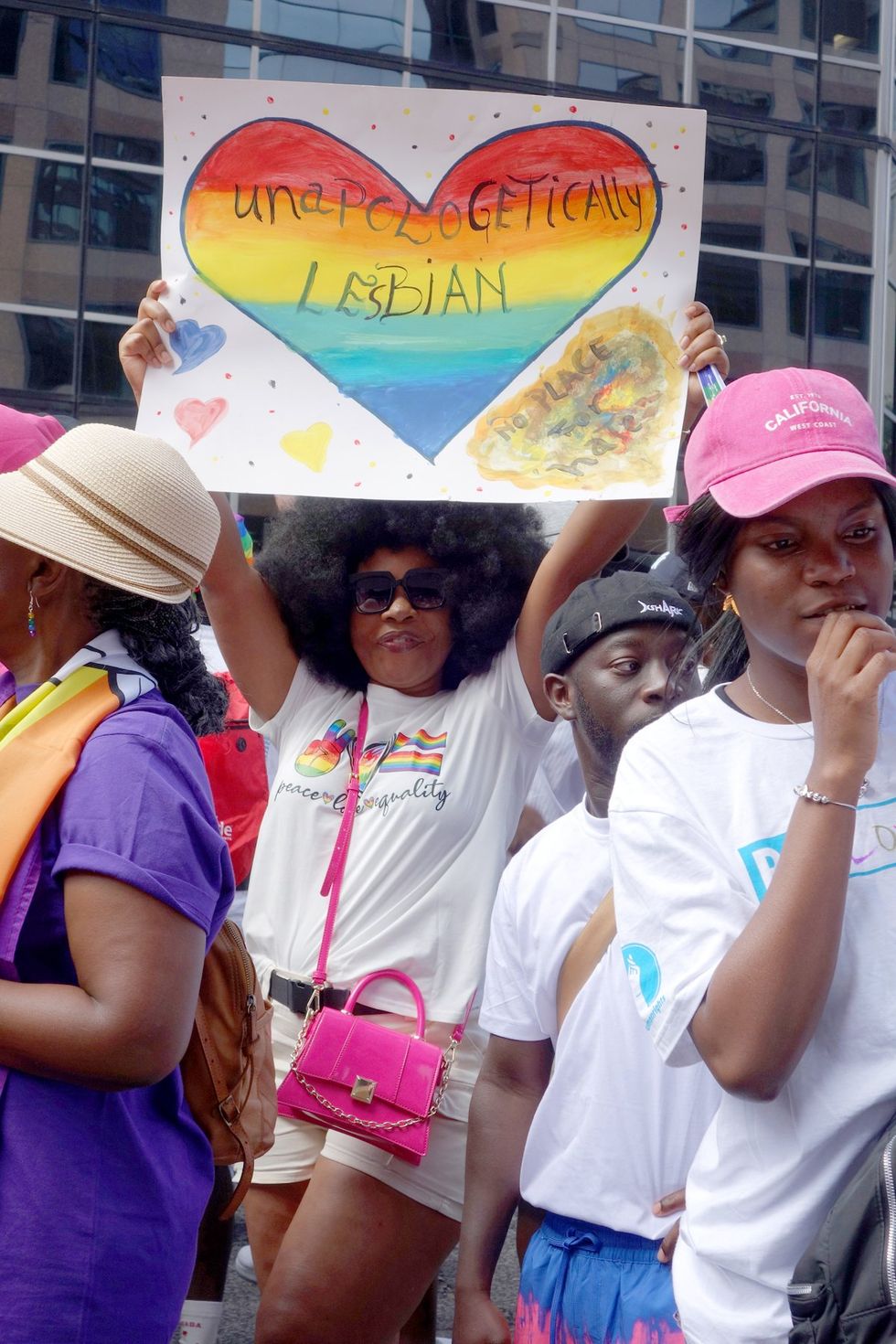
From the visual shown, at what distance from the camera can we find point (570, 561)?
3260 mm

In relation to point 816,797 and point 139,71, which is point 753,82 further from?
point 816,797

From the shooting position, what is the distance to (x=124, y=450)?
2.06 metres

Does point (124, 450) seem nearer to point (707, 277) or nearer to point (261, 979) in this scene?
point (261, 979)

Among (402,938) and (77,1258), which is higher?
(402,938)

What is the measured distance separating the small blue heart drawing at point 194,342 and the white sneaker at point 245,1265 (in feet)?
9.62

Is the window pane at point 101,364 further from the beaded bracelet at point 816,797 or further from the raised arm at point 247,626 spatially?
the beaded bracelet at point 816,797

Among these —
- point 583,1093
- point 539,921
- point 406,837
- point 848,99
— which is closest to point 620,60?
point 848,99

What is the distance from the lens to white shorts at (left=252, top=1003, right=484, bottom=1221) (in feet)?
9.77

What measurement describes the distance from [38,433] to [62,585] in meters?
0.39

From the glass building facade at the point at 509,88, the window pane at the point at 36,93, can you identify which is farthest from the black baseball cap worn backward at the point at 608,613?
the window pane at the point at 36,93

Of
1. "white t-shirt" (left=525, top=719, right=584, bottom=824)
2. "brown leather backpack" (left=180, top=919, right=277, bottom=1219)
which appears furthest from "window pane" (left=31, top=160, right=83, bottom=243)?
"brown leather backpack" (left=180, top=919, right=277, bottom=1219)

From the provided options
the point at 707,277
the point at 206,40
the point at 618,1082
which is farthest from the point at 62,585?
the point at 707,277

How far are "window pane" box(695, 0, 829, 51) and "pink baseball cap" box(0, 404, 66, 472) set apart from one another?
48.1 ft

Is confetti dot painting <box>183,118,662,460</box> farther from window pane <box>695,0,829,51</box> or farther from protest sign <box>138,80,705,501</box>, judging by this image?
window pane <box>695,0,829,51</box>
